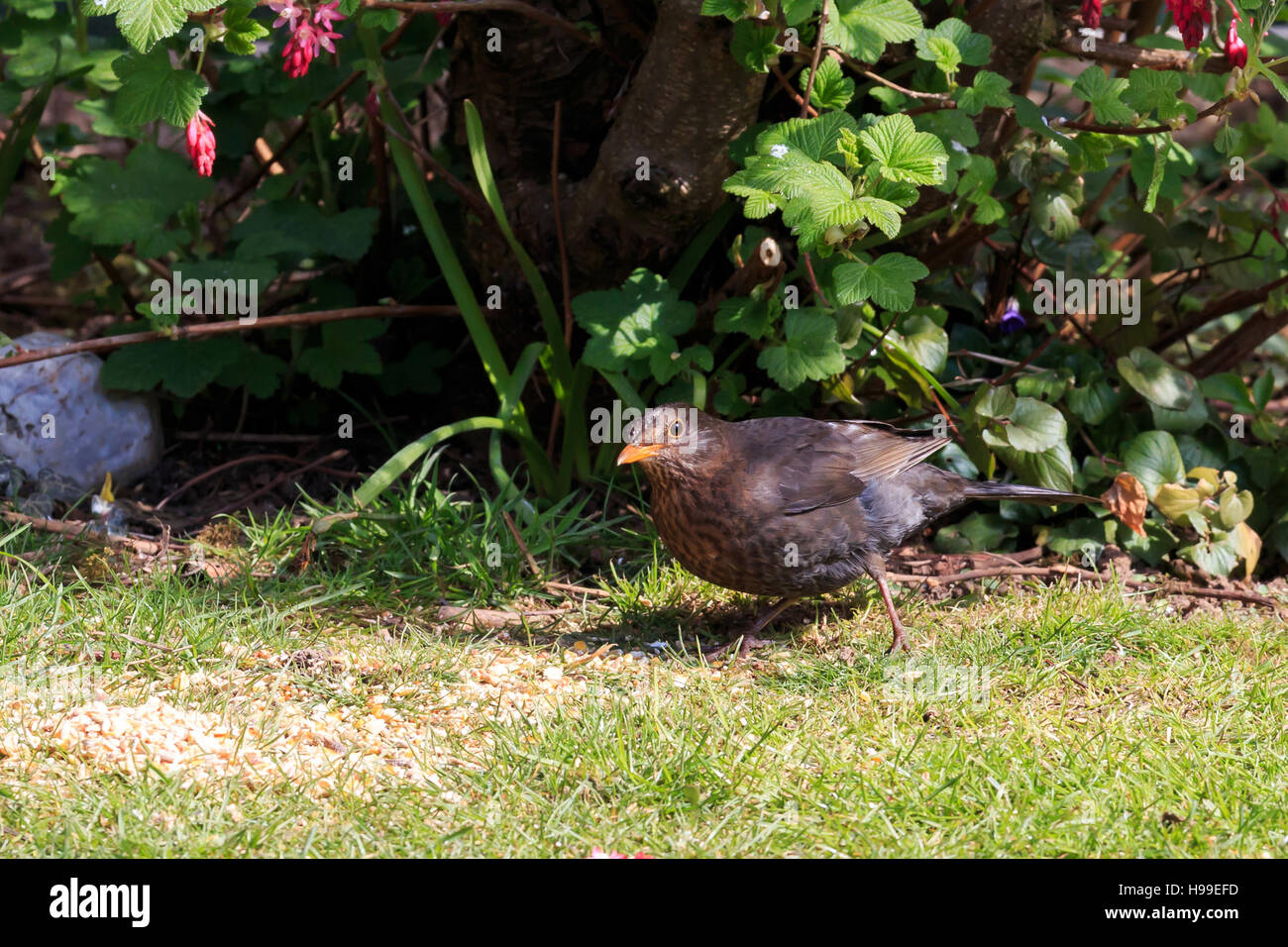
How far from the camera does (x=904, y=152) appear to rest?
335 centimetres

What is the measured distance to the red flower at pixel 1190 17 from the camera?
3203 mm

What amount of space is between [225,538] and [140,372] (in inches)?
30.2

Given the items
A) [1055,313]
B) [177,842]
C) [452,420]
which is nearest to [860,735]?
[177,842]

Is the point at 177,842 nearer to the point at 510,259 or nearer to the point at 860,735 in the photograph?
the point at 860,735

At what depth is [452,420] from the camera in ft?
17.0

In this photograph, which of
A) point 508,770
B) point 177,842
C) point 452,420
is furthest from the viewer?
point 452,420

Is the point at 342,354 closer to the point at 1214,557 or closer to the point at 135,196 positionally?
the point at 135,196

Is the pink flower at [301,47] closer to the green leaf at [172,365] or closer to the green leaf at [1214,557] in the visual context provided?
the green leaf at [172,365]

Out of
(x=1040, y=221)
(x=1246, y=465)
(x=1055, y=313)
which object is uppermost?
(x=1040, y=221)

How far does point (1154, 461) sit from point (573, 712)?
2264mm

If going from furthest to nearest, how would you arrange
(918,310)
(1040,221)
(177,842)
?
(918,310) < (1040,221) < (177,842)
